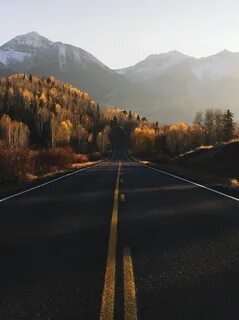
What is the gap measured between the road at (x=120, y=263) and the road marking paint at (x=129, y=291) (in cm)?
1

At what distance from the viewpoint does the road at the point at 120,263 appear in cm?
555

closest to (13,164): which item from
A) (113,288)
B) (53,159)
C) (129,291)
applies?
(53,159)

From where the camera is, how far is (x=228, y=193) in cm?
1819

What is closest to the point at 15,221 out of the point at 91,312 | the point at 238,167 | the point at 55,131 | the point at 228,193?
the point at 91,312

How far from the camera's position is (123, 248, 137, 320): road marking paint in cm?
532

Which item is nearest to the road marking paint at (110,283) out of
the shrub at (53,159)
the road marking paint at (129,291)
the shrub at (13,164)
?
the road marking paint at (129,291)

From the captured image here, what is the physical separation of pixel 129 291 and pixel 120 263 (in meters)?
1.41

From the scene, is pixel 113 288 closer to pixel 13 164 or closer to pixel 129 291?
pixel 129 291

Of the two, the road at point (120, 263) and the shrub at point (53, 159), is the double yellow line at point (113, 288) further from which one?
the shrub at point (53, 159)

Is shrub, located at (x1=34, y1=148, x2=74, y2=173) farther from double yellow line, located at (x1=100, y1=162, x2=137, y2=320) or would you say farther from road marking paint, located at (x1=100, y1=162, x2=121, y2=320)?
double yellow line, located at (x1=100, y1=162, x2=137, y2=320)

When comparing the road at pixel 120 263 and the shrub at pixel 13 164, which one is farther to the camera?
the shrub at pixel 13 164

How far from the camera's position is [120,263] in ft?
24.7

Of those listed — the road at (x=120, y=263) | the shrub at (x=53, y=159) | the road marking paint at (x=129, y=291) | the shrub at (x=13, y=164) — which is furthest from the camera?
the shrub at (x=53, y=159)

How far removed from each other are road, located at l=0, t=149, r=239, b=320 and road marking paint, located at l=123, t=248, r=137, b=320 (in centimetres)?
1
